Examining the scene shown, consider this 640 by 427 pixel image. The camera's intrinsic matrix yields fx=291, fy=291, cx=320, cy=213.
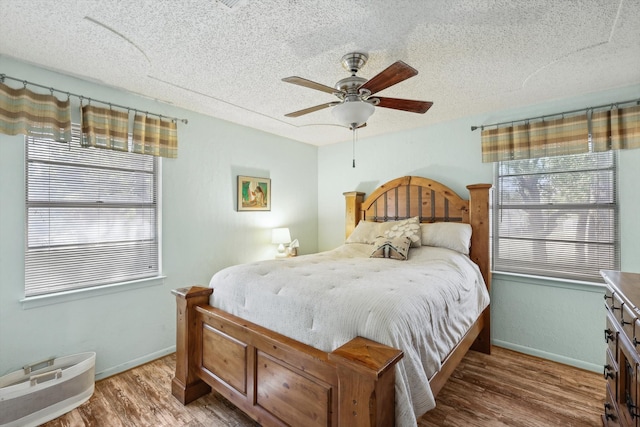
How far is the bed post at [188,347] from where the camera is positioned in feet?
7.07

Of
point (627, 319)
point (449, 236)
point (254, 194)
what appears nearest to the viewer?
point (627, 319)

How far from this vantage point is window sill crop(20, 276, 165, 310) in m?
2.19

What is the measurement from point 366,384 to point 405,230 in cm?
217

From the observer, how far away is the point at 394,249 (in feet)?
9.25

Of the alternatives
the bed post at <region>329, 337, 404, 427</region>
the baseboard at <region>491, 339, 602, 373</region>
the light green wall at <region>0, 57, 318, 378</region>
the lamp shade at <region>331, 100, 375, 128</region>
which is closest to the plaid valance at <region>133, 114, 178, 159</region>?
the light green wall at <region>0, 57, 318, 378</region>

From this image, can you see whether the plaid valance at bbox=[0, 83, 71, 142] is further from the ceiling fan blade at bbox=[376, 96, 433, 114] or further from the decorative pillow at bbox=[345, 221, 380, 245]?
the decorative pillow at bbox=[345, 221, 380, 245]

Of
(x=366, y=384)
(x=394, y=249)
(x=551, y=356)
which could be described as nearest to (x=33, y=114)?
(x=366, y=384)

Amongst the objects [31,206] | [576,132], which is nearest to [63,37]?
[31,206]

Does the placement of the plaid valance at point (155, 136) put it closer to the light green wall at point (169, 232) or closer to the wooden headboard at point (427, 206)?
the light green wall at point (169, 232)

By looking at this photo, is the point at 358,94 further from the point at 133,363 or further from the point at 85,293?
the point at 133,363

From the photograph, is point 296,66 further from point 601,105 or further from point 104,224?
point 601,105

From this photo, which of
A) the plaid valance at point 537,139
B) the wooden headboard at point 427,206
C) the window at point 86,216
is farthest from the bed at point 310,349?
the plaid valance at point 537,139

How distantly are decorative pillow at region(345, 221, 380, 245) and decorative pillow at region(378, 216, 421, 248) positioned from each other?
0.10 metres

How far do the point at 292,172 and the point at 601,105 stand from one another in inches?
134
